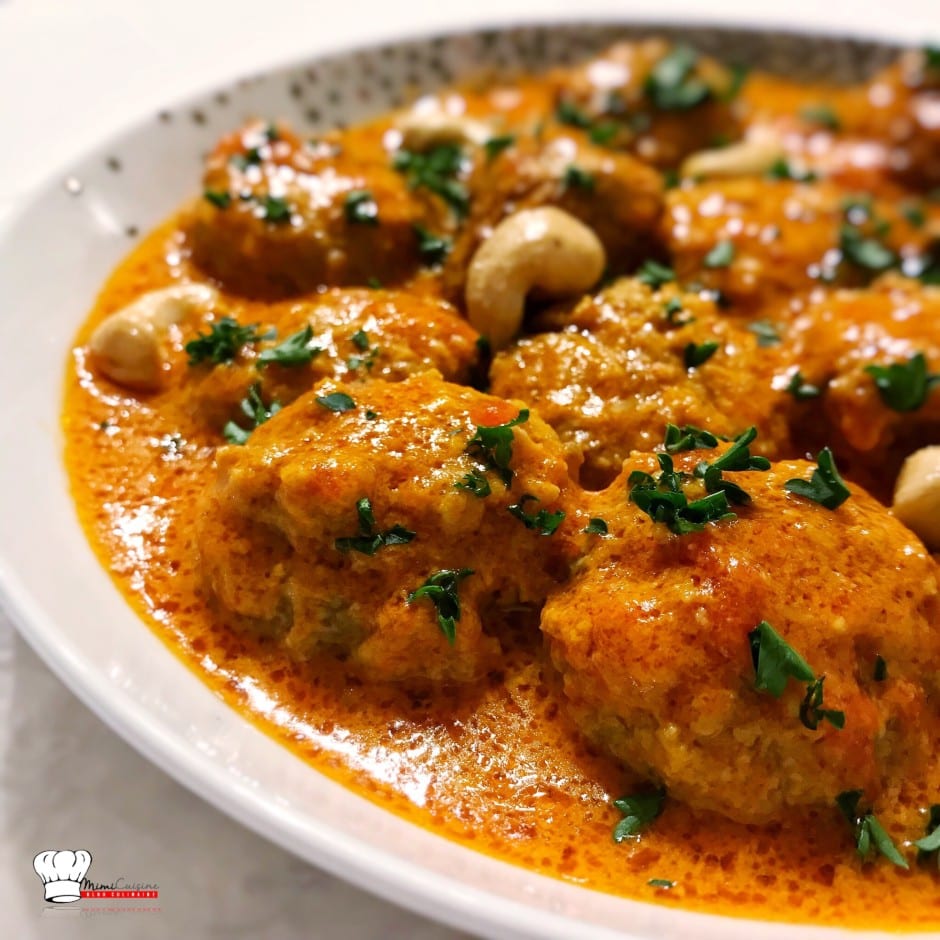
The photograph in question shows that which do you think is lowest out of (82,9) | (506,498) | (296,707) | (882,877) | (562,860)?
(882,877)

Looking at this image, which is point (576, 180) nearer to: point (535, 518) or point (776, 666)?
point (535, 518)

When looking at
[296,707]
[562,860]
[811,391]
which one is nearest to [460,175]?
[811,391]

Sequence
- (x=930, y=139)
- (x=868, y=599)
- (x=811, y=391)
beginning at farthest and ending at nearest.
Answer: (x=930, y=139), (x=811, y=391), (x=868, y=599)

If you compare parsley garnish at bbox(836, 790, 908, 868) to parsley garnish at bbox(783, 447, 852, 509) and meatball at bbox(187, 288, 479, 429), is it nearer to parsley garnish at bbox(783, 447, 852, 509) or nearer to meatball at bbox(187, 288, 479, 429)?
parsley garnish at bbox(783, 447, 852, 509)

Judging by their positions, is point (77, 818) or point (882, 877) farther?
point (77, 818)

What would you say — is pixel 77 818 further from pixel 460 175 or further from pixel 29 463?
pixel 460 175

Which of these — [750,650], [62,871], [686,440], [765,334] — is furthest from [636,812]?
[765,334]

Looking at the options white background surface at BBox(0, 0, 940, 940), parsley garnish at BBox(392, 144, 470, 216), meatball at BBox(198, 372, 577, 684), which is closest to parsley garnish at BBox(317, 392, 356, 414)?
meatball at BBox(198, 372, 577, 684)
